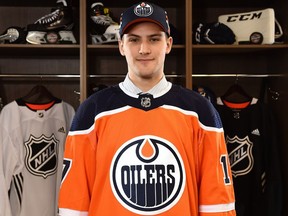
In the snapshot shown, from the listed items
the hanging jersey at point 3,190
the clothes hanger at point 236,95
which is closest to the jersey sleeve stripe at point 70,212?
the hanging jersey at point 3,190

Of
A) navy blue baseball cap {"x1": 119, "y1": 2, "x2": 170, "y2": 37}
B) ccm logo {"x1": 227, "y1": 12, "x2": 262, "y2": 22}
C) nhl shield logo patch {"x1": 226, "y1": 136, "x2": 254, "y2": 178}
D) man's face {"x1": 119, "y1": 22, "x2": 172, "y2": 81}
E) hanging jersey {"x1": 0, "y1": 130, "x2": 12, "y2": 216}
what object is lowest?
hanging jersey {"x1": 0, "y1": 130, "x2": 12, "y2": 216}

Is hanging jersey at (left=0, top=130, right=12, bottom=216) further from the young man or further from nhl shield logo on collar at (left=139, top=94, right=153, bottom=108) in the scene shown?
nhl shield logo on collar at (left=139, top=94, right=153, bottom=108)

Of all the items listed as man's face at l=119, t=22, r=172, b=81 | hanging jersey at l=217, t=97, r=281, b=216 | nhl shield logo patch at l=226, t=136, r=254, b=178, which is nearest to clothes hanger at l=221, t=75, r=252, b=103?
hanging jersey at l=217, t=97, r=281, b=216

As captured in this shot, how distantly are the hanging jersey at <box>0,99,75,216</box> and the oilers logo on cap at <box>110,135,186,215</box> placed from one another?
0.87 m

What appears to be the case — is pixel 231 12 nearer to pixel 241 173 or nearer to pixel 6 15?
pixel 241 173

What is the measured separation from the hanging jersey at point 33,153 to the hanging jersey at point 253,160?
0.87m

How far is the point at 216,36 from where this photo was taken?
7.25 feet

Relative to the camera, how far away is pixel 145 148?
4.56 ft

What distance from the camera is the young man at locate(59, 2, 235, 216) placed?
1.38 metres

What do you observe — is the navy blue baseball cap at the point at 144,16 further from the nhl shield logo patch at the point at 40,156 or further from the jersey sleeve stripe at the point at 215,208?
the nhl shield logo patch at the point at 40,156

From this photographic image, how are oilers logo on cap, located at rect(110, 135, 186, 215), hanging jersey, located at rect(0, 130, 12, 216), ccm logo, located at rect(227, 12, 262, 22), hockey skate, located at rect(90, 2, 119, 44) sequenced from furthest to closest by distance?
ccm logo, located at rect(227, 12, 262, 22)
hockey skate, located at rect(90, 2, 119, 44)
hanging jersey, located at rect(0, 130, 12, 216)
oilers logo on cap, located at rect(110, 135, 186, 215)

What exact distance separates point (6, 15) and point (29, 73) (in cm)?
36

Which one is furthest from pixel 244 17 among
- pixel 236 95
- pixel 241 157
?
pixel 241 157

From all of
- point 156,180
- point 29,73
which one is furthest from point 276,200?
point 29,73
